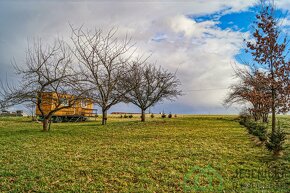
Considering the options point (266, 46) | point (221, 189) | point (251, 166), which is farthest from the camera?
point (266, 46)

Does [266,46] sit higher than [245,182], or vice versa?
[266,46]

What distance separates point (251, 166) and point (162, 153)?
275 centimetres

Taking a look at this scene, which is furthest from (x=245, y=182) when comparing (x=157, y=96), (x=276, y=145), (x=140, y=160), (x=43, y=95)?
(x=157, y=96)

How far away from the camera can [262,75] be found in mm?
11922

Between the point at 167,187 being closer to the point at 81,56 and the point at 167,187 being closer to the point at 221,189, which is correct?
the point at 221,189

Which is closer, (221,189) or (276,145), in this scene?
(221,189)

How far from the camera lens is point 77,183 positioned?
5.38 meters

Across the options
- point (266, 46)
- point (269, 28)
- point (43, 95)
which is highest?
point (269, 28)

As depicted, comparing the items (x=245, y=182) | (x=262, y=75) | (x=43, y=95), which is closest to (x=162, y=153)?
(x=245, y=182)

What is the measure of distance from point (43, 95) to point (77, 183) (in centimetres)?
1108

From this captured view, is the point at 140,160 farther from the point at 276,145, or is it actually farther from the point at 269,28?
the point at 269,28

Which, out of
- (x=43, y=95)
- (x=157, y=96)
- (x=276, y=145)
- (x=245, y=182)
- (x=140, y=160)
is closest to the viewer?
(x=245, y=182)

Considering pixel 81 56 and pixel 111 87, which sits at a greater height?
pixel 81 56

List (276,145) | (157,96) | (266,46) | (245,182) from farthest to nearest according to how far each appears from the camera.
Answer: (157,96), (266,46), (276,145), (245,182)
